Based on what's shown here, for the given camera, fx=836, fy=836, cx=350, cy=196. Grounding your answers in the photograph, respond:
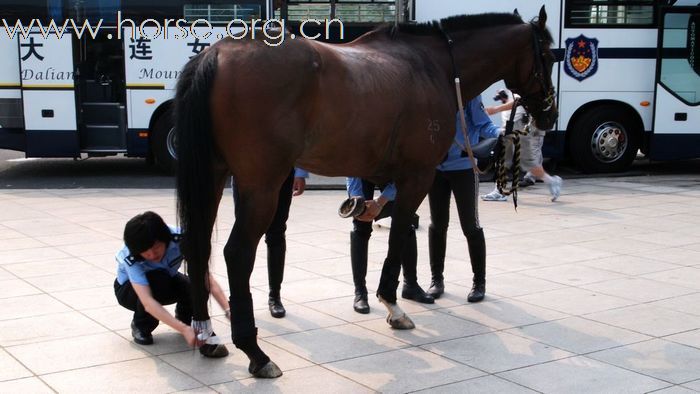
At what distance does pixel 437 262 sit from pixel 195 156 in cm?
252

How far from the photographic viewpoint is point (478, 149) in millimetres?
6027

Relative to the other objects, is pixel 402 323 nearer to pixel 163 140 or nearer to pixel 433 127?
pixel 433 127

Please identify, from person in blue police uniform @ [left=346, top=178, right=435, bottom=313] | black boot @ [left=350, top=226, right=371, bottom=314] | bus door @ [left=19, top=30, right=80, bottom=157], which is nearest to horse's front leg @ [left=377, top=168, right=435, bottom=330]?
person in blue police uniform @ [left=346, top=178, right=435, bottom=313]

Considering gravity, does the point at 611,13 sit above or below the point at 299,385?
above

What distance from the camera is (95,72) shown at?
1281cm

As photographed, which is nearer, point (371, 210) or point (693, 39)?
point (371, 210)

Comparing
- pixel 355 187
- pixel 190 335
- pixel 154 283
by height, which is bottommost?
pixel 190 335

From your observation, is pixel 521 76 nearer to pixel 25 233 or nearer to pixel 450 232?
pixel 450 232

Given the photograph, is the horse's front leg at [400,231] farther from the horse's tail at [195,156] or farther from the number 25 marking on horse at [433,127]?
the horse's tail at [195,156]

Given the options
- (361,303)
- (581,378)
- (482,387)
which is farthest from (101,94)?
(581,378)

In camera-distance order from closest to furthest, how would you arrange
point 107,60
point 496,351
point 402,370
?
1. point 402,370
2. point 496,351
3. point 107,60

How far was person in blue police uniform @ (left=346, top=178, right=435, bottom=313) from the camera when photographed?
5602mm

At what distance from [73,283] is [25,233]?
234cm

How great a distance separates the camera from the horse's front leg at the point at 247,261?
4.50m
